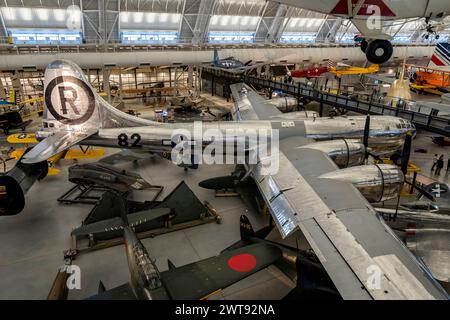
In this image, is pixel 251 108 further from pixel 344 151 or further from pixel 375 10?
pixel 375 10

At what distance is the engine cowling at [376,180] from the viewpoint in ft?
31.9

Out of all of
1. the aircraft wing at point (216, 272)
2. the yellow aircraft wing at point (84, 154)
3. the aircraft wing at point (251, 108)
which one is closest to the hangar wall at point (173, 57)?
the aircraft wing at point (251, 108)

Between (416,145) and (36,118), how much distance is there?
29.6 m

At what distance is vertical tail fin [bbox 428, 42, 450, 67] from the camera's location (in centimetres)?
2661

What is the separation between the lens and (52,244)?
35.1 feet

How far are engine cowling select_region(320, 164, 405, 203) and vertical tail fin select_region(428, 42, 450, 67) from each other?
2361cm

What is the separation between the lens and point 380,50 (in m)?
12.3

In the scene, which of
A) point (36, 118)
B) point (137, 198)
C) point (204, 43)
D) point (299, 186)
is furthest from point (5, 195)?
point (204, 43)

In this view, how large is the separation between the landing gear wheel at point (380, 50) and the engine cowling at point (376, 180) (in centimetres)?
504

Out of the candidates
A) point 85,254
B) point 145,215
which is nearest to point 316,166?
point 145,215

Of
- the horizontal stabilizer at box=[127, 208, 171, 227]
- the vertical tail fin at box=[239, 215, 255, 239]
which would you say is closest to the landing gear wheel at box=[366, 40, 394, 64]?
the vertical tail fin at box=[239, 215, 255, 239]

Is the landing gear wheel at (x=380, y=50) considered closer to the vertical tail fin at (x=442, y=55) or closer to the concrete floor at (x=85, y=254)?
the concrete floor at (x=85, y=254)

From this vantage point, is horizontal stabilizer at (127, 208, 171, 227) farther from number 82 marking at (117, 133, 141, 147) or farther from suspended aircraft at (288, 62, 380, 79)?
suspended aircraft at (288, 62, 380, 79)
